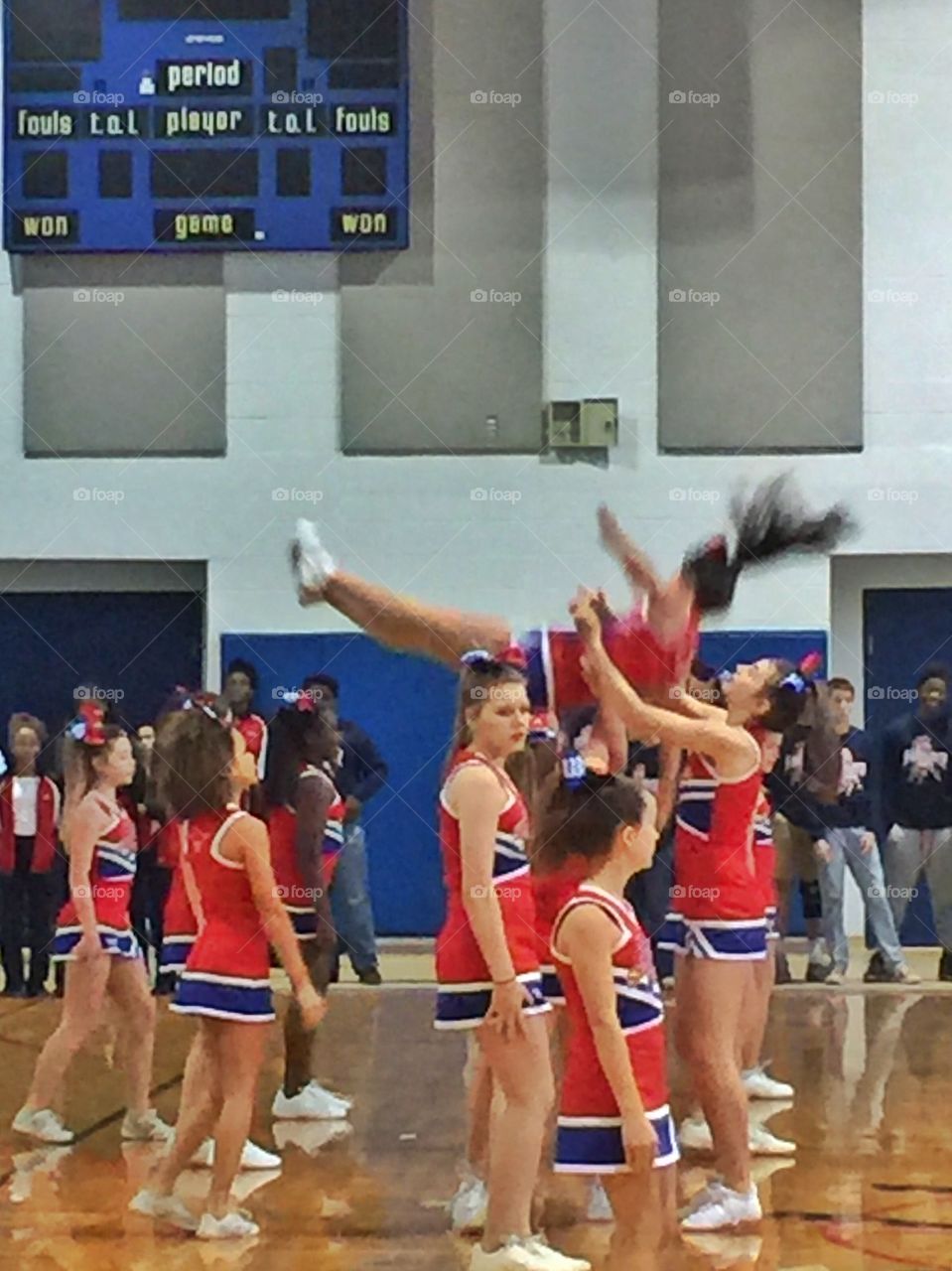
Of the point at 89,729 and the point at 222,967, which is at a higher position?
the point at 89,729

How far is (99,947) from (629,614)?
1660 mm

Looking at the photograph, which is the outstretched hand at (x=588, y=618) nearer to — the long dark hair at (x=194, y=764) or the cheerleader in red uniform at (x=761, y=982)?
the cheerleader in red uniform at (x=761, y=982)

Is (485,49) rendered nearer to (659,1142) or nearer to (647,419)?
(647,419)

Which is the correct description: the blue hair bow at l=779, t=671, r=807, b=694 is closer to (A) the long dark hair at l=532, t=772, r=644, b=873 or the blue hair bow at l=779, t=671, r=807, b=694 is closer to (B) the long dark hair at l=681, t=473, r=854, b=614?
(B) the long dark hair at l=681, t=473, r=854, b=614

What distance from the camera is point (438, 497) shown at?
16.0 ft

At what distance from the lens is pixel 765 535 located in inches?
196

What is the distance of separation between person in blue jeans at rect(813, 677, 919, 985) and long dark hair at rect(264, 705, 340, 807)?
1444 mm

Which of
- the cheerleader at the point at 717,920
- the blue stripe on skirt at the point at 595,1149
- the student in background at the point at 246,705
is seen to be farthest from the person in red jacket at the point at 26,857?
the blue stripe on skirt at the point at 595,1149

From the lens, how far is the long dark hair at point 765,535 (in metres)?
4.90

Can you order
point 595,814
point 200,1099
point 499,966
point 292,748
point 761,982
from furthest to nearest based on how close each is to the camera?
1. point 292,748
2. point 761,982
3. point 200,1099
4. point 499,966
5. point 595,814

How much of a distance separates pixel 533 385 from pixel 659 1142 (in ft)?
8.11

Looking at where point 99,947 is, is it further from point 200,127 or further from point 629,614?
point 200,127

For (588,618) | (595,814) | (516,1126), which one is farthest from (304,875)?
(595,814)

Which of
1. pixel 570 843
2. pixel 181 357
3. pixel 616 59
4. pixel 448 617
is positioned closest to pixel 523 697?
pixel 570 843
